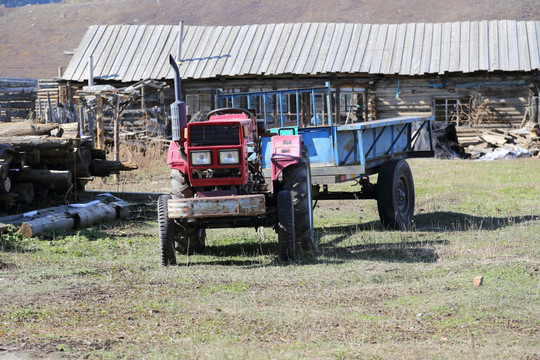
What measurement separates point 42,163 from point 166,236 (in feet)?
20.4

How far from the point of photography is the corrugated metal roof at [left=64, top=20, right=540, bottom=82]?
2750 centimetres

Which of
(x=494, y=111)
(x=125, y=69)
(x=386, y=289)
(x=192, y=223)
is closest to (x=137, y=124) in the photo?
(x=125, y=69)

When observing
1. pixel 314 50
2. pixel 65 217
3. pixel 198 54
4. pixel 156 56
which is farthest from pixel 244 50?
pixel 65 217

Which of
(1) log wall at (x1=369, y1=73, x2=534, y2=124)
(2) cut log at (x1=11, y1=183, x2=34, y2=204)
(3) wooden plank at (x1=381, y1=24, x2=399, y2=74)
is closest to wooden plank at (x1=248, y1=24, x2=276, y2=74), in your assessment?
(1) log wall at (x1=369, y1=73, x2=534, y2=124)

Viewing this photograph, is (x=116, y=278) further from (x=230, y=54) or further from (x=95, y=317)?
(x=230, y=54)

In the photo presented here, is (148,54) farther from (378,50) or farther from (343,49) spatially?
(378,50)

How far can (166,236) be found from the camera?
8.36 metres

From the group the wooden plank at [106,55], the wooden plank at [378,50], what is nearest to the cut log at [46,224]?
the wooden plank at [378,50]

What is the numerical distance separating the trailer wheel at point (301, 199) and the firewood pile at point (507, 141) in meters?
17.4

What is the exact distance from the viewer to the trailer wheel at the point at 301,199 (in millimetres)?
8828

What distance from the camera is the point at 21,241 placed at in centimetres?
1020

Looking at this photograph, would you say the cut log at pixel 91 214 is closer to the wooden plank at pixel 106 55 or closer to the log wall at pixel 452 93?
the log wall at pixel 452 93

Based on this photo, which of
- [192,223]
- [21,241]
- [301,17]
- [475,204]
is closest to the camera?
[192,223]

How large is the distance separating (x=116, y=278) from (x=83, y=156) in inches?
272
